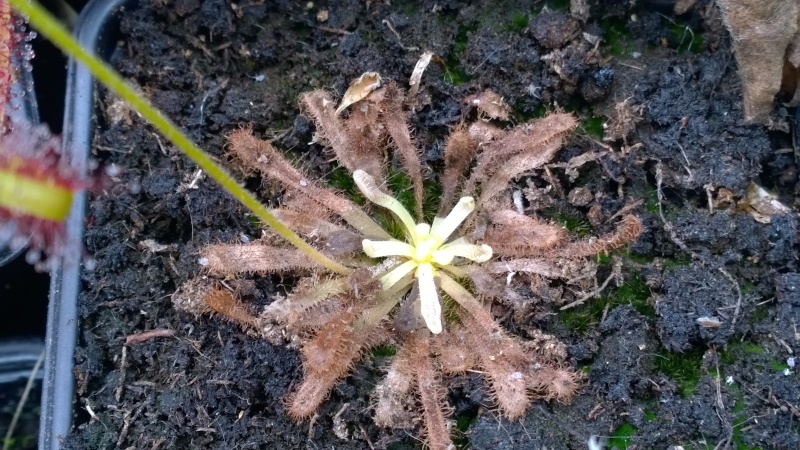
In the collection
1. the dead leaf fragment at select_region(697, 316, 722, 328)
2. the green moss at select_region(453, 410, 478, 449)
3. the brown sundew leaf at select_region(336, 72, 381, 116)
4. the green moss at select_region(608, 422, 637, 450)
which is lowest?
the green moss at select_region(608, 422, 637, 450)

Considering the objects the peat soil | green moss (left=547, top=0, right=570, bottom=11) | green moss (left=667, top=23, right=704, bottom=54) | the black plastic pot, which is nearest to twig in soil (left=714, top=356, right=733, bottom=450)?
the peat soil

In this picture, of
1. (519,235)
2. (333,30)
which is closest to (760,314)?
(519,235)

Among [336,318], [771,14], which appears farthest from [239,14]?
[771,14]

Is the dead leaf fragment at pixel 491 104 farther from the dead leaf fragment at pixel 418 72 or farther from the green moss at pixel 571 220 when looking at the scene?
the green moss at pixel 571 220

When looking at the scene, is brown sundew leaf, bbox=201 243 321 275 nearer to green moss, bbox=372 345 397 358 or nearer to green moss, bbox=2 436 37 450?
green moss, bbox=372 345 397 358

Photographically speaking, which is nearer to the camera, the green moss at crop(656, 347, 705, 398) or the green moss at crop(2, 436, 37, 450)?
the green moss at crop(656, 347, 705, 398)
